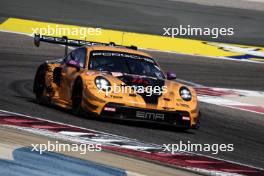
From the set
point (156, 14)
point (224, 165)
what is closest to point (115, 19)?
point (156, 14)

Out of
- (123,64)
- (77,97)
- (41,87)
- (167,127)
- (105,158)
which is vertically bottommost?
(167,127)

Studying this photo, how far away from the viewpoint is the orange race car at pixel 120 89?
11828 millimetres

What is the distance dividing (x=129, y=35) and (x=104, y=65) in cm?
1124

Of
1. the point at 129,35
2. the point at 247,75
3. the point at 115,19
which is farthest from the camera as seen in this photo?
the point at 115,19

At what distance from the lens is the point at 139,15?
28.4 metres

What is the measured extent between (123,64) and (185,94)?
1.06m

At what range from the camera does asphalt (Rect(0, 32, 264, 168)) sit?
447 inches

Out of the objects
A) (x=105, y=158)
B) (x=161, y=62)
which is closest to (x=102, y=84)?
(x=105, y=158)

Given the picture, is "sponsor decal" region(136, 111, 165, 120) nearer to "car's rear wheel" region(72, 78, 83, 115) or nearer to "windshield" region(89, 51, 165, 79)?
"car's rear wheel" region(72, 78, 83, 115)

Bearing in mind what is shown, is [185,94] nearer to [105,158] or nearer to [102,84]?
[102,84]

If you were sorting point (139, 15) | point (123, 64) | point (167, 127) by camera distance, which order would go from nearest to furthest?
point (167, 127) → point (123, 64) → point (139, 15)

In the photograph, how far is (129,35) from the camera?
23.9 metres

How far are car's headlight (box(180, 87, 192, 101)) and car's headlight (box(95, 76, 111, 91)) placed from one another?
43.3 inches

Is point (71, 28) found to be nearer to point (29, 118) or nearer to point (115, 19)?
point (115, 19)
